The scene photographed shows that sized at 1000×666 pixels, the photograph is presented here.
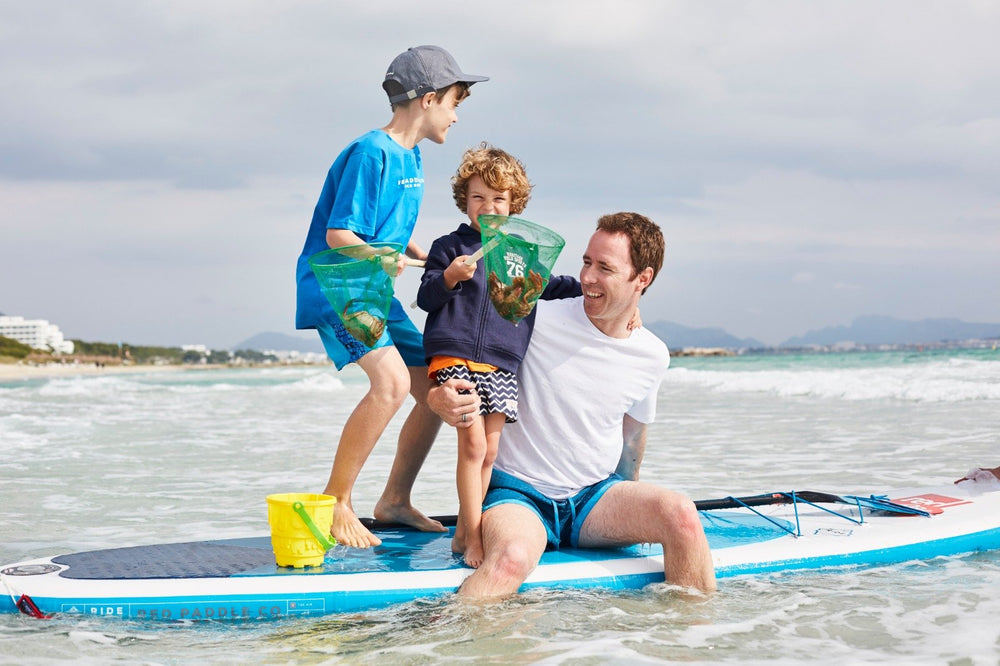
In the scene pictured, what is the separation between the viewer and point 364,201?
382 centimetres

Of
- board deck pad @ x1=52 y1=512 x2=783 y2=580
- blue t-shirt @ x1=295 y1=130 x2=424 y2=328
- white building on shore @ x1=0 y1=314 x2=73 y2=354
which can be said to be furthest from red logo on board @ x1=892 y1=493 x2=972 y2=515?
white building on shore @ x1=0 y1=314 x2=73 y2=354

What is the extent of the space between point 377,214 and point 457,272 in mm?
641

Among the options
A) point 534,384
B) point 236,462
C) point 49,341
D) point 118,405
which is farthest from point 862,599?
point 49,341

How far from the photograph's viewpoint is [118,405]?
784 inches

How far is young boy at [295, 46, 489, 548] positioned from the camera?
3.82 metres

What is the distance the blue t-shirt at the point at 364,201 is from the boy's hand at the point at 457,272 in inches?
22.0

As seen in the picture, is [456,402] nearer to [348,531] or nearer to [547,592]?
[547,592]

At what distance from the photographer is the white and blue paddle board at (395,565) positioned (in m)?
3.40

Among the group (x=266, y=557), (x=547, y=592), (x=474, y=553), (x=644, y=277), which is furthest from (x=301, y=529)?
(x=644, y=277)

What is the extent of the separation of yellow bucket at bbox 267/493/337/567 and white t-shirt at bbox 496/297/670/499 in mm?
714

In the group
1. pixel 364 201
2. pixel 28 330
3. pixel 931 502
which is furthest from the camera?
pixel 28 330

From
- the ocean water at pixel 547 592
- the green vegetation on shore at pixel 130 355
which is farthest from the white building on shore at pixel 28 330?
the ocean water at pixel 547 592

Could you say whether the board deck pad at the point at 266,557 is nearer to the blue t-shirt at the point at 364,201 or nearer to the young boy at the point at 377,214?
the young boy at the point at 377,214

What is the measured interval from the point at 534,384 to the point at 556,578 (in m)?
0.74
